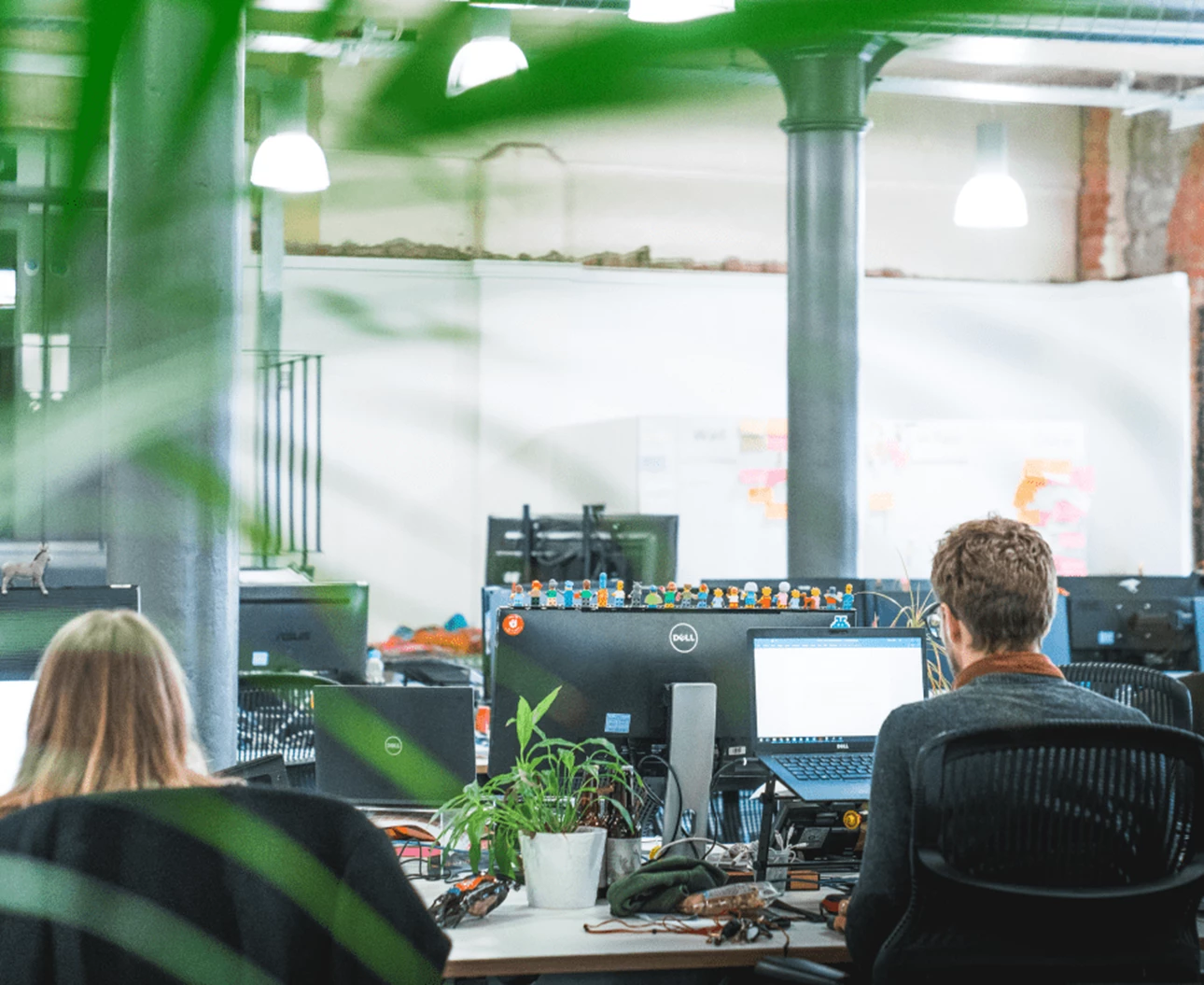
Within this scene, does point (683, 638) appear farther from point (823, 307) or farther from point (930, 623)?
point (823, 307)

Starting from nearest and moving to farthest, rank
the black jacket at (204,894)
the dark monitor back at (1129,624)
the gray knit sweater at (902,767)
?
the black jacket at (204,894) < the gray knit sweater at (902,767) < the dark monitor back at (1129,624)

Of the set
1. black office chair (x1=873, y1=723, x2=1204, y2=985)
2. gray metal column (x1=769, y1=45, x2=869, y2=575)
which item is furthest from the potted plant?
gray metal column (x1=769, y1=45, x2=869, y2=575)

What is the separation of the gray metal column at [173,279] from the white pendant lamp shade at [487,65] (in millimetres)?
34

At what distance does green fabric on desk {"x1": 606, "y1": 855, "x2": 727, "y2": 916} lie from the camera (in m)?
2.23

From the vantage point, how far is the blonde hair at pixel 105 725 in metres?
1.62

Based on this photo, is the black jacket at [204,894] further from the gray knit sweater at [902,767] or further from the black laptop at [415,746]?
the black laptop at [415,746]

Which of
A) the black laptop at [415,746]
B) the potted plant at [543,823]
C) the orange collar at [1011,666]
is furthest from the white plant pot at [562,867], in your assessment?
the orange collar at [1011,666]

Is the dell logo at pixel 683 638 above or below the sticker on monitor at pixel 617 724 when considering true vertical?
above

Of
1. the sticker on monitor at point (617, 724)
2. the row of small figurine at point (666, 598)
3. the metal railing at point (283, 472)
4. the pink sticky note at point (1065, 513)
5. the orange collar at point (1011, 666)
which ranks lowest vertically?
the sticker on monitor at point (617, 724)

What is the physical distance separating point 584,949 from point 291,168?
1.92 meters

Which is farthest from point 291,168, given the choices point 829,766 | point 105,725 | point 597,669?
point 597,669

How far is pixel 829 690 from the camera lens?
261 centimetres

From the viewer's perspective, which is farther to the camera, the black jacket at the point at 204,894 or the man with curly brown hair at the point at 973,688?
the man with curly brown hair at the point at 973,688

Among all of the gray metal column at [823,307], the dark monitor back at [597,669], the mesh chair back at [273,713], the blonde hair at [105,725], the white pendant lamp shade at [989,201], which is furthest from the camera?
the white pendant lamp shade at [989,201]
